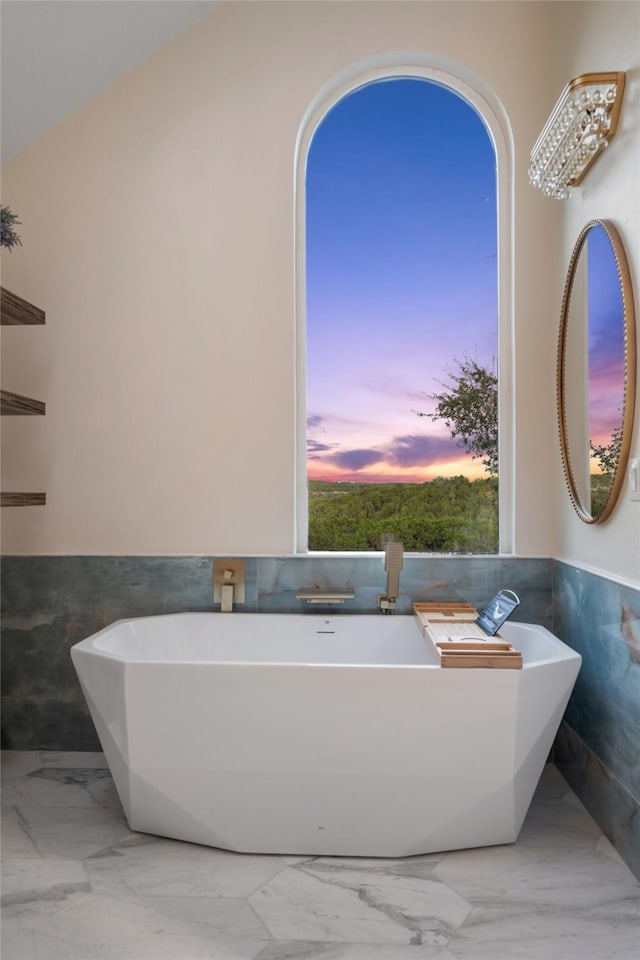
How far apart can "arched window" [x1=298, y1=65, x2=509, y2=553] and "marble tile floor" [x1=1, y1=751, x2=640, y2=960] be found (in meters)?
1.32

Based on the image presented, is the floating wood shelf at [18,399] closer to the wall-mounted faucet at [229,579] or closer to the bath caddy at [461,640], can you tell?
the wall-mounted faucet at [229,579]

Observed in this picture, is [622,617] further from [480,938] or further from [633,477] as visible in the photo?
[480,938]

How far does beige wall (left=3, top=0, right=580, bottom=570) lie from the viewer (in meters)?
2.99

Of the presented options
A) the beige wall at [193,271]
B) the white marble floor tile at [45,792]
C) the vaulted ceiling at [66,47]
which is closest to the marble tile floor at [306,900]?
the white marble floor tile at [45,792]

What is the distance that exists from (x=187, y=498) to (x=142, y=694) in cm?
104

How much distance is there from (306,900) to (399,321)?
7.45ft

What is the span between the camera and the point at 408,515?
10.3 feet

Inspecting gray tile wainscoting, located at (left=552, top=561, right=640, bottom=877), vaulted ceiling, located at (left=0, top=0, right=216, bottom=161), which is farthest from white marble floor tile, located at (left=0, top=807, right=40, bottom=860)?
vaulted ceiling, located at (left=0, top=0, right=216, bottom=161)

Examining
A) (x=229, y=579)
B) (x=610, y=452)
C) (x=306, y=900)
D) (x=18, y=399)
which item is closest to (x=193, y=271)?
(x=18, y=399)

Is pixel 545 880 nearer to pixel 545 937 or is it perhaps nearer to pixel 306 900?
pixel 545 937

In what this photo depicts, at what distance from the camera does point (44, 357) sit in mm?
3096

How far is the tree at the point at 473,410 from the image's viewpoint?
3.09m

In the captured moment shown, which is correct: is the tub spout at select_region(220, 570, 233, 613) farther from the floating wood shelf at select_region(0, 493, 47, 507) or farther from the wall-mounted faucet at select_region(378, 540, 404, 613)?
the floating wood shelf at select_region(0, 493, 47, 507)

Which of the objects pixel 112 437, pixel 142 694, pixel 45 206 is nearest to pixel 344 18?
pixel 45 206
